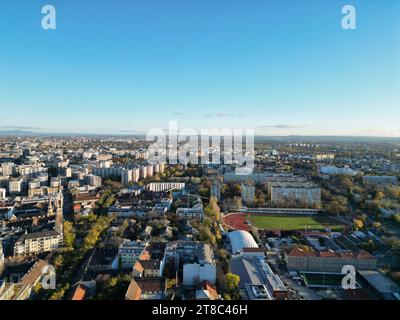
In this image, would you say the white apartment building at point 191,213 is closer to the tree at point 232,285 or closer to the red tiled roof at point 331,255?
the red tiled roof at point 331,255

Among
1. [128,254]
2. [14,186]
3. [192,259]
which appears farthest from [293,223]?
[14,186]

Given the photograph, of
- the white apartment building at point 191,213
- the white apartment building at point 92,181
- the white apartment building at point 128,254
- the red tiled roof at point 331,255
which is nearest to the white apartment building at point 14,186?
the white apartment building at point 92,181

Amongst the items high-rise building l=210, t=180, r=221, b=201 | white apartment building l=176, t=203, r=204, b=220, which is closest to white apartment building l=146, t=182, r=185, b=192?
high-rise building l=210, t=180, r=221, b=201

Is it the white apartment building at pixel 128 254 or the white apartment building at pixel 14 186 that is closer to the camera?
the white apartment building at pixel 128 254

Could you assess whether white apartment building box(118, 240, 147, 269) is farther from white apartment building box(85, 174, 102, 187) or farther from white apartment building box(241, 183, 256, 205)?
white apartment building box(85, 174, 102, 187)

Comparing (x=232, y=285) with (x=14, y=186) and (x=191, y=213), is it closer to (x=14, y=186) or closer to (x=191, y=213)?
(x=191, y=213)
